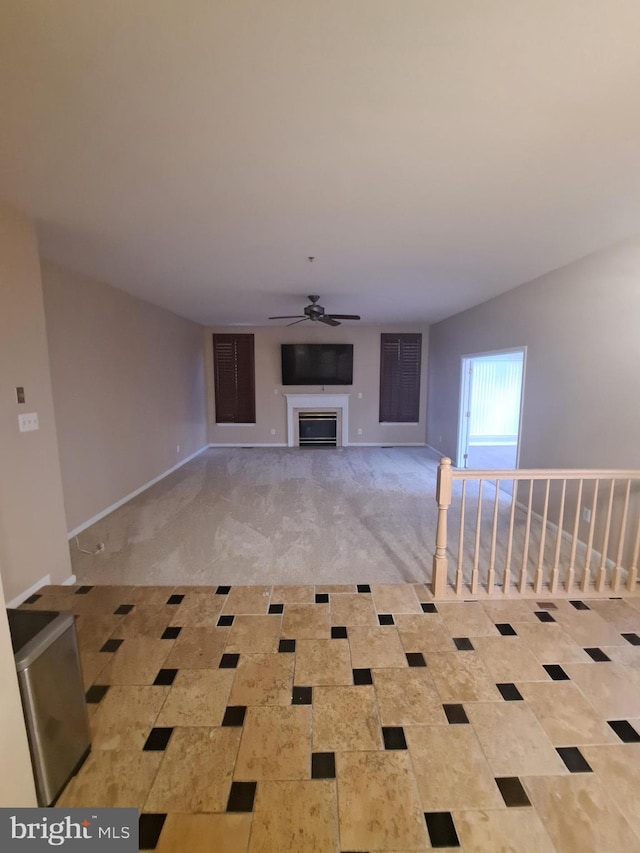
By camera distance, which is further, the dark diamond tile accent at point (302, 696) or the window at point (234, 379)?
the window at point (234, 379)

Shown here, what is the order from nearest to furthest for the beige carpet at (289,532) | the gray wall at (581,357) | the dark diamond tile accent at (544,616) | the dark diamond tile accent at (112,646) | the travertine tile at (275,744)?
the travertine tile at (275,744), the dark diamond tile accent at (112,646), the dark diamond tile accent at (544,616), the gray wall at (581,357), the beige carpet at (289,532)

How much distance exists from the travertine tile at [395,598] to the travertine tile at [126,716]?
51.8 inches

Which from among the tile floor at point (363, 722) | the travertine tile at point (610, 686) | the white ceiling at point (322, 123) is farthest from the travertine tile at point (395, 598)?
the white ceiling at point (322, 123)

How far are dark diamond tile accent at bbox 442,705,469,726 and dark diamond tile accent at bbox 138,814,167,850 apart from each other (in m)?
1.15

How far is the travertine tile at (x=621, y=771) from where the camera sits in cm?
128

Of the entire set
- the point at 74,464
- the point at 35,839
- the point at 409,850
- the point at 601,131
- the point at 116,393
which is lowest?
the point at 409,850

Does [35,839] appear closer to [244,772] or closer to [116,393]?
[244,772]

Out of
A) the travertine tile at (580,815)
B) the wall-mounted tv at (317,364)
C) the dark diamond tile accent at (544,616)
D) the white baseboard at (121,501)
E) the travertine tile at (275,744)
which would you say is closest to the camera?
the travertine tile at (580,815)

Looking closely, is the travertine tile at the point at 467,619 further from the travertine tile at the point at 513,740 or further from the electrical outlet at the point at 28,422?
the electrical outlet at the point at 28,422

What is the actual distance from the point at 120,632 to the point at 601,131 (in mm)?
3422

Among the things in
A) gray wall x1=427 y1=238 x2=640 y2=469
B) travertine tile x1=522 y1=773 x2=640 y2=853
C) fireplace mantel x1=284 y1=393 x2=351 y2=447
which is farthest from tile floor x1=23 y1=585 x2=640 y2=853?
fireplace mantel x1=284 y1=393 x2=351 y2=447

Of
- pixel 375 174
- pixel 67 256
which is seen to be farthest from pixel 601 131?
pixel 67 256

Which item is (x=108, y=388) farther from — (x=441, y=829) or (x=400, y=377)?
(x=400, y=377)

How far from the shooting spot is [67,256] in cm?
322
